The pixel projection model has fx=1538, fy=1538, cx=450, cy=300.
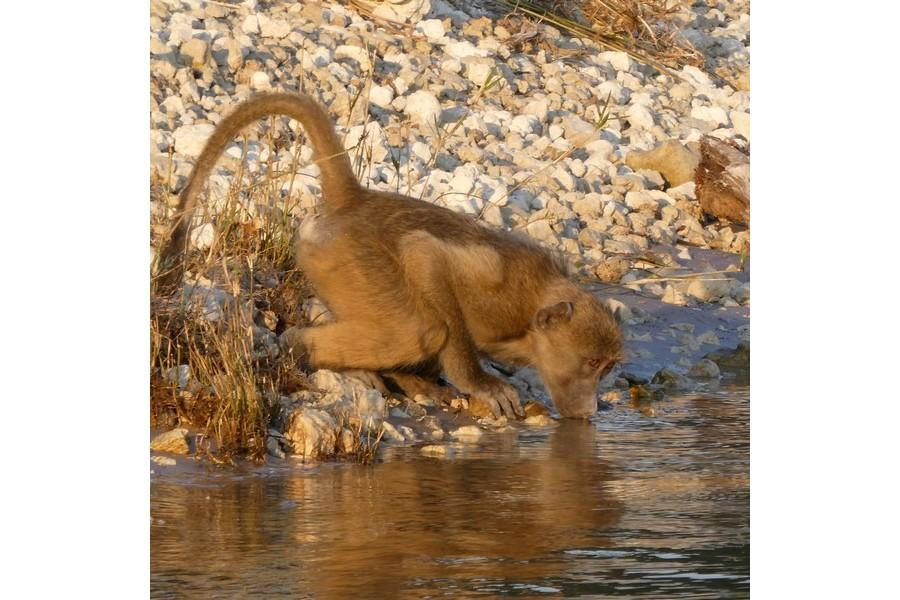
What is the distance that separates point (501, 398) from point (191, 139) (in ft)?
5.18

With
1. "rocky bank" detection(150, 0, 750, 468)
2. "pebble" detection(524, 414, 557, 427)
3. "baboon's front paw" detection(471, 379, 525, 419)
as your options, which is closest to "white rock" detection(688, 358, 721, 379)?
"rocky bank" detection(150, 0, 750, 468)

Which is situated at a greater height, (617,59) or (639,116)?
(617,59)

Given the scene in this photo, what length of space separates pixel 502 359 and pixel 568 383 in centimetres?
26

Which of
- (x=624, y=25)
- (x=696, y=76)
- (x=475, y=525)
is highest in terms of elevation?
(x=624, y=25)

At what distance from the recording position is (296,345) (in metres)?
5.25

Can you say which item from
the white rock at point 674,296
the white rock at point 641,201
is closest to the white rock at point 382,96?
the white rock at point 641,201

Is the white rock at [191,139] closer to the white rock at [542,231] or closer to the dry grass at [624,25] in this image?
the white rock at [542,231]

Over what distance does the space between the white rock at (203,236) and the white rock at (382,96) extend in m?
1.31

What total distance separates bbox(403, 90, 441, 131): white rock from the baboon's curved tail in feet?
3.67

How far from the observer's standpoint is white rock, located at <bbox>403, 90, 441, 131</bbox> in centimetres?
650

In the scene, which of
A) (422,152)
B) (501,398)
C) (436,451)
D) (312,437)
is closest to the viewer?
(312,437)

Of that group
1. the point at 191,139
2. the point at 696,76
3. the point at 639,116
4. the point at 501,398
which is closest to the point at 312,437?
the point at 501,398

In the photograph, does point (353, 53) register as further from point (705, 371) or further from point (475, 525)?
point (475, 525)

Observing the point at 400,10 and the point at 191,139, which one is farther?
the point at 400,10
